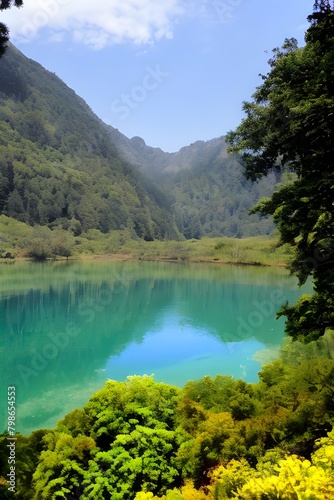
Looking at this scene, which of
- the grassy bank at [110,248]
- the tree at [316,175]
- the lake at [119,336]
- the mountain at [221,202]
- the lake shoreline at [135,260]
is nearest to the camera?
the tree at [316,175]

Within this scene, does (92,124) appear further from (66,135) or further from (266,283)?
(266,283)

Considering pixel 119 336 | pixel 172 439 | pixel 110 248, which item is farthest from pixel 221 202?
pixel 172 439

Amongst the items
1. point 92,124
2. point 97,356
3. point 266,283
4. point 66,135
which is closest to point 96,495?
point 97,356

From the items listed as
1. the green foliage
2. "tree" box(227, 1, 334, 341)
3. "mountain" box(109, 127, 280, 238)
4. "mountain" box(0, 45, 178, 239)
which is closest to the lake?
the green foliage

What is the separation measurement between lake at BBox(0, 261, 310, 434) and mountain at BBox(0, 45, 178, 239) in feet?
223

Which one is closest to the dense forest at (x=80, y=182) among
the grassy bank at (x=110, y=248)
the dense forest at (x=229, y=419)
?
the grassy bank at (x=110, y=248)

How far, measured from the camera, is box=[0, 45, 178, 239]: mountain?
354 feet

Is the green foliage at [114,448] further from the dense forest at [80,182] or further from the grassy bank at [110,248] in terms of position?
the dense forest at [80,182]

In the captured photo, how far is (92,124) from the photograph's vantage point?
538 ft

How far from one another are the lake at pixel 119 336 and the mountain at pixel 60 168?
223 ft

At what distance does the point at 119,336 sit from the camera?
24.3 meters

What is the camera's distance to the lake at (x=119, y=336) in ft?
51.5

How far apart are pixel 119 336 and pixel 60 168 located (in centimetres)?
11147

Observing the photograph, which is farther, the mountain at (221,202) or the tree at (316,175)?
the mountain at (221,202)
